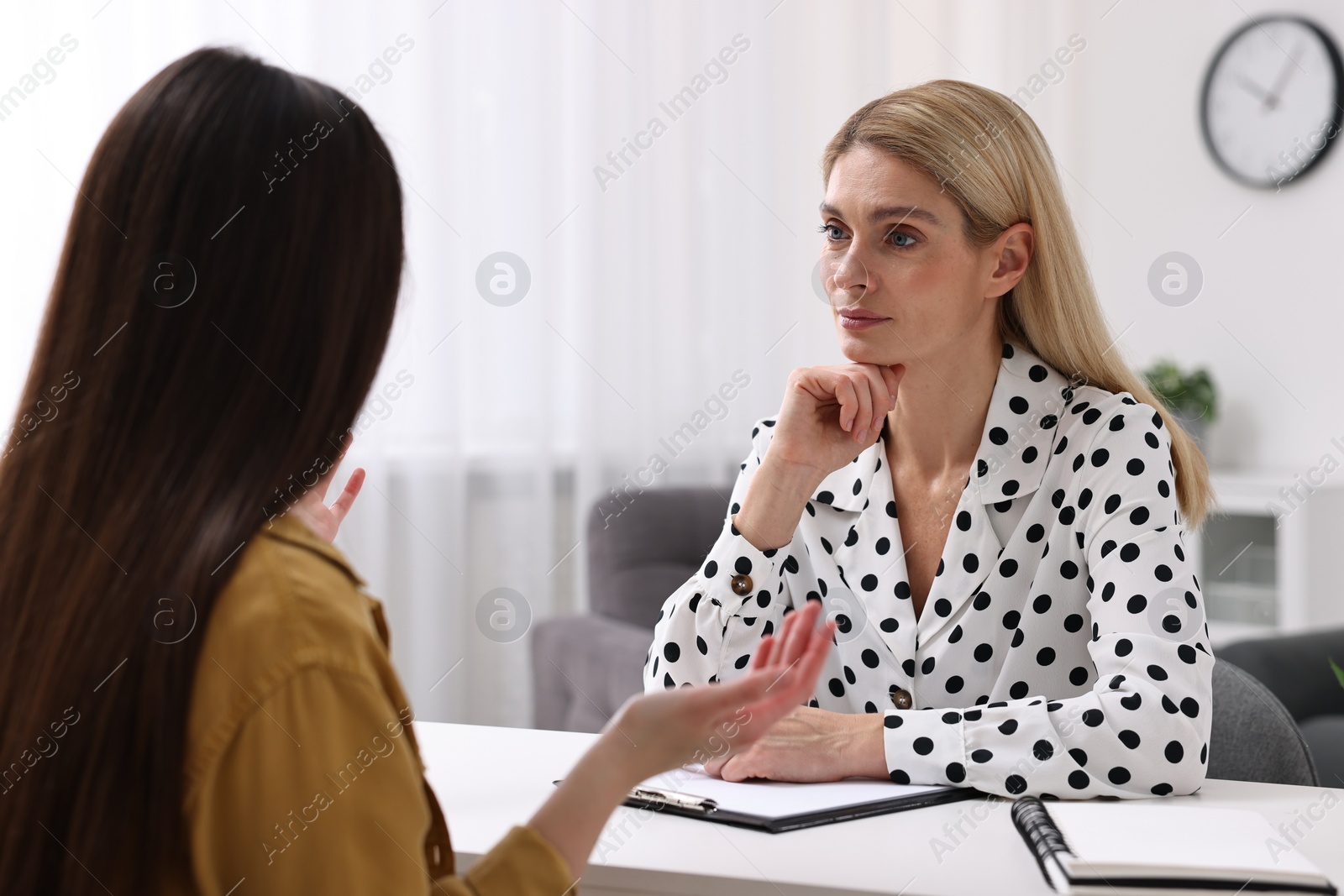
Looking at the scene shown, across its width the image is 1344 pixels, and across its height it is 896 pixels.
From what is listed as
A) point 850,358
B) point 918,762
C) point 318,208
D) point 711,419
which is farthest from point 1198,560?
point 318,208

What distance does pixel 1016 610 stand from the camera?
59.4 inches

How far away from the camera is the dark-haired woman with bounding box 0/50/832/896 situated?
26.3 inches

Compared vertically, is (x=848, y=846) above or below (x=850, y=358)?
below

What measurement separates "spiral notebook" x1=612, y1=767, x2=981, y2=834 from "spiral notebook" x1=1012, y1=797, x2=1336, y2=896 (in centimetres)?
13

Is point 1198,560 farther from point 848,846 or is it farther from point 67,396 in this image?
point 67,396

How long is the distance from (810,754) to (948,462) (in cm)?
59

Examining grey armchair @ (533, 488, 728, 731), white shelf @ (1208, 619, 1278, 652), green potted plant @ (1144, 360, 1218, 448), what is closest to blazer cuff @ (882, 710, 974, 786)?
grey armchair @ (533, 488, 728, 731)

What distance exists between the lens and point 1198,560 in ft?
12.2

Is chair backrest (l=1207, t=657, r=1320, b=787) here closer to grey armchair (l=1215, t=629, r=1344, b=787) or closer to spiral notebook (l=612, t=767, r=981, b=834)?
spiral notebook (l=612, t=767, r=981, b=834)

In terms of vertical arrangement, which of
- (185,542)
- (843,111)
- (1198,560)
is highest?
(843,111)

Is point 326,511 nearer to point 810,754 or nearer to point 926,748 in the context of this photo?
point 810,754

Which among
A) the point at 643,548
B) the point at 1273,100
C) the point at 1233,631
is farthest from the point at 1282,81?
the point at 643,548

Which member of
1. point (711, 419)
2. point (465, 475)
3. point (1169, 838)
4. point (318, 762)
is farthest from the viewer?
point (711, 419)

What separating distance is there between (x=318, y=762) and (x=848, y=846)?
1.65 feet
